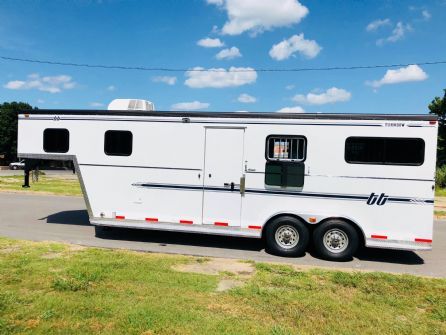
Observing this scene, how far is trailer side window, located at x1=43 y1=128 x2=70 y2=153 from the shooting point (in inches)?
335

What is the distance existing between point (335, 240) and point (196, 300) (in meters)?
3.60

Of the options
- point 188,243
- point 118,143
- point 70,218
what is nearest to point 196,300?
point 188,243

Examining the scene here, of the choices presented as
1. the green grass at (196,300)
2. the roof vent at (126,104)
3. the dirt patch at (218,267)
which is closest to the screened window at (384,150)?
the green grass at (196,300)

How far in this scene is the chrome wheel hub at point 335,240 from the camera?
7.38 metres

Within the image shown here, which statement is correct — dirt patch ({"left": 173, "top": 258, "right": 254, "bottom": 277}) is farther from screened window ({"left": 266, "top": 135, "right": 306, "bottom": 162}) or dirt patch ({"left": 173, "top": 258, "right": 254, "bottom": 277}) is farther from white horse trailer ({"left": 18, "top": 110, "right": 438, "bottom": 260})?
screened window ({"left": 266, "top": 135, "right": 306, "bottom": 162})

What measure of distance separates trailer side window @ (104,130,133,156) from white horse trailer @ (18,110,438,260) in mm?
22

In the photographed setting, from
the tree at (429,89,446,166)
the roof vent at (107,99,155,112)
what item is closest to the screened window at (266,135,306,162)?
the roof vent at (107,99,155,112)

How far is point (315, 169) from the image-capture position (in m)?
7.39

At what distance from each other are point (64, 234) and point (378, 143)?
7266mm

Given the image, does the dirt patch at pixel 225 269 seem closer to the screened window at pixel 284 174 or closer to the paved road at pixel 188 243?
the paved road at pixel 188 243

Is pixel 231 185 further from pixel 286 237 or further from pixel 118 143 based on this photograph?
pixel 118 143

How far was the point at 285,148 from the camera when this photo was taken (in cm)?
752

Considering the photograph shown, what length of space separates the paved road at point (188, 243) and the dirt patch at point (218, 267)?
58cm

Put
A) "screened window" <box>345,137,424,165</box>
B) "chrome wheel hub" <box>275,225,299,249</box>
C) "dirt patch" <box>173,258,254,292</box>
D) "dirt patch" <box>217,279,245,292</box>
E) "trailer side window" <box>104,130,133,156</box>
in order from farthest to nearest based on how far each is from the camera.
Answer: "trailer side window" <box>104,130,133,156</box> → "chrome wheel hub" <box>275,225,299,249</box> → "screened window" <box>345,137,424,165</box> → "dirt patch" <box>173,258,254,292</box> → "dirt patch" <box>217,279,245,292</box>
